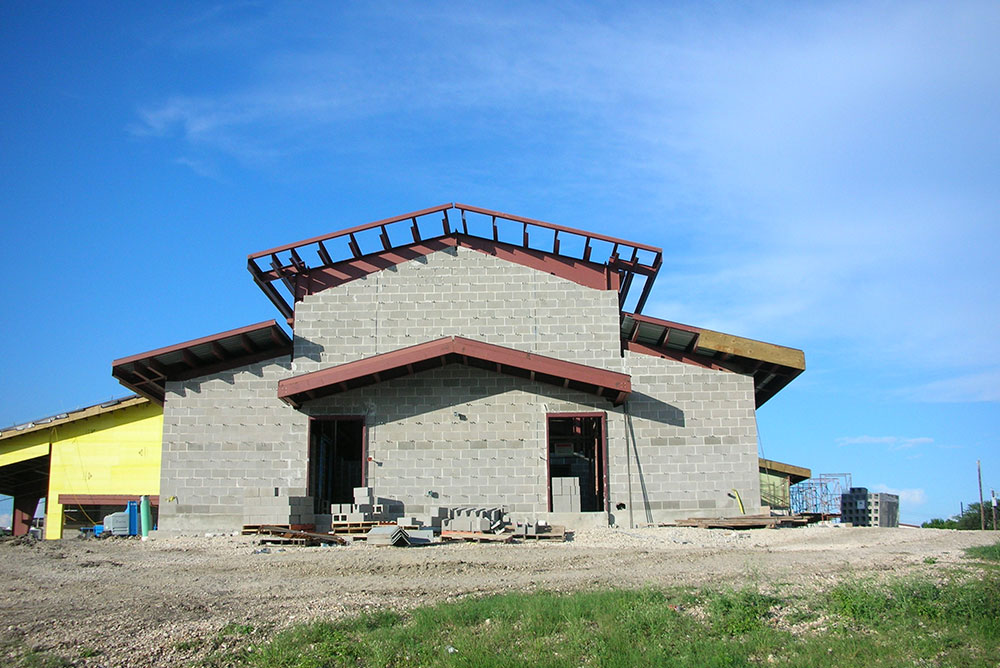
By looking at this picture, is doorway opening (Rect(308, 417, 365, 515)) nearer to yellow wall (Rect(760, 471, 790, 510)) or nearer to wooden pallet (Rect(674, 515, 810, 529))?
wooden pallet (Rect(674, 515, 810, 529))

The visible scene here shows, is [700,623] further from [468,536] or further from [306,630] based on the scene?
[468,536]

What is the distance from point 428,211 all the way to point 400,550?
10864 millimetres

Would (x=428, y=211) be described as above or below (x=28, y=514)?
above

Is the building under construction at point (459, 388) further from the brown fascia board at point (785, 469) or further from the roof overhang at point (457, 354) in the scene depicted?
the brown fascia board at point (785, 469)

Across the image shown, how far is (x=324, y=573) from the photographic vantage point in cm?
1788

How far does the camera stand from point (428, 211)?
28.0 m

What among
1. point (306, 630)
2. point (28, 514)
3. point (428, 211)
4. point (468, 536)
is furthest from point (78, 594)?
point (28, 514)

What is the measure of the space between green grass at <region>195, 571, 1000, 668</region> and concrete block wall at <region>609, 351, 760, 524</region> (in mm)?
12795

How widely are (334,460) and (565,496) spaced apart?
381 inches

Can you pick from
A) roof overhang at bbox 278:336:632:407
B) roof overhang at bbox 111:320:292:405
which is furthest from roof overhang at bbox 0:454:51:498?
roof overhang at bbox 278:336:632:407

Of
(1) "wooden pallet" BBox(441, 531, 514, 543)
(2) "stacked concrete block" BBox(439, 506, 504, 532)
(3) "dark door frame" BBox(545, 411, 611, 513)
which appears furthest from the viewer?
(3) "dark door frame" BBox(545, 411, 611, 513)

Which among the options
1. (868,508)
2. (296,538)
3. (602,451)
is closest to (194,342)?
(296,538)

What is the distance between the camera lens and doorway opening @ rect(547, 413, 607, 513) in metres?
26.6

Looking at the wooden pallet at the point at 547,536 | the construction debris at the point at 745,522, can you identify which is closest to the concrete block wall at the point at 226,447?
the wooden pallet at the point at 547,536
